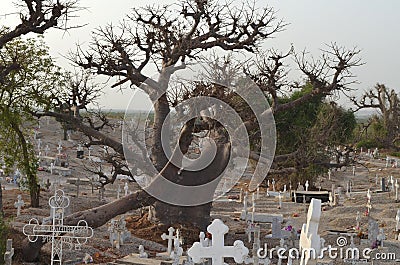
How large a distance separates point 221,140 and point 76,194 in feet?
31.2

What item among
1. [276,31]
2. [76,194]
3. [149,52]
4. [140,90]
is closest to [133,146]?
[140,90]

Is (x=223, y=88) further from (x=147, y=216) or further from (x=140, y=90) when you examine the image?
(x=147, y=216)

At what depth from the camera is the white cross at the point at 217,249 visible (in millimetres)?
8109

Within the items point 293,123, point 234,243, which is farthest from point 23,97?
point 293,123

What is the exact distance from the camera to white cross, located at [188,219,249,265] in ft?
26.6

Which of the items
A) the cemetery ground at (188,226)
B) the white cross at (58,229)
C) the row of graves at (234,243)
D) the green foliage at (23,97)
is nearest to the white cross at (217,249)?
the row of graves at (234,243)

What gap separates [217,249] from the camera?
8242 mm

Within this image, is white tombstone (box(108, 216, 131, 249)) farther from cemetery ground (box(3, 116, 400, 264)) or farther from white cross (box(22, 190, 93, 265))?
white cross (box(22, 190, 93, 265))

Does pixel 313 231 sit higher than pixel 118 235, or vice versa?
pixel 313 231

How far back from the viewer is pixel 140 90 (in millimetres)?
15211

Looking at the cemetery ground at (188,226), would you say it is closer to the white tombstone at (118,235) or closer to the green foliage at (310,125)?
the white tombstone at (118,235)

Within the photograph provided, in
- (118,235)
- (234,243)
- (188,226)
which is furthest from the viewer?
→ (188,226)

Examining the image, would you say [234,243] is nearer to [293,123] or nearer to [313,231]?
[313,231]

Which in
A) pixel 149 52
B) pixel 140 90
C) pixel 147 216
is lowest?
pixel 147 216
